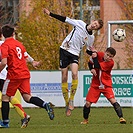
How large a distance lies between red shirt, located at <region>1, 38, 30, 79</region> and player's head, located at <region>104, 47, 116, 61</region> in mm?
1892

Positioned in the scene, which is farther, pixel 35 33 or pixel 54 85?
pixel 35 33

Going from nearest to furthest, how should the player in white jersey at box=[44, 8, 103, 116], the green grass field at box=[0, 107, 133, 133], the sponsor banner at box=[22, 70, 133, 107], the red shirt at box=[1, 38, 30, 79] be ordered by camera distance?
the green grass field at box=[0, 107, 133, 133]
the red shirt at box=[1, 38, 30, 79]
the player in white jersey at box=[44, 8, 103, 116]
the sponsor banner at box=[22, 70, 133, 107]

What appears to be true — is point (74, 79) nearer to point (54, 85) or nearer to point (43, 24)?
point (54, 85)

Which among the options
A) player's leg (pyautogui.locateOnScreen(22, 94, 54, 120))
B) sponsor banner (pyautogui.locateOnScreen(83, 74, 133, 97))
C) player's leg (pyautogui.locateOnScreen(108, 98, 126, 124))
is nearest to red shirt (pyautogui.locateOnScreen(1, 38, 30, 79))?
player's leg (pyautogui.locateOnScreen(22, 94, 54, 120))

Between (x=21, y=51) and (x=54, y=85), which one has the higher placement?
(x=21, y=51)

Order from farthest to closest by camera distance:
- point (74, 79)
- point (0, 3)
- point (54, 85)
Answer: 1. point (0, 3)
2. point (54, 85)
3. point (74, 79)

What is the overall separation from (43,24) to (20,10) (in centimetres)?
445

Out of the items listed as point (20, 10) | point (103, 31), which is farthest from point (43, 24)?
point (20, 10)

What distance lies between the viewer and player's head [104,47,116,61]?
14.4 metres

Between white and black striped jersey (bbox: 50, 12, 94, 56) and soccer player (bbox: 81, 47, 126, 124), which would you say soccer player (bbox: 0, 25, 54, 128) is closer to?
soccer player (bbox: 81, 47, 126, 124)

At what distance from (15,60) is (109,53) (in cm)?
211

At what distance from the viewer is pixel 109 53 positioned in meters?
14.4

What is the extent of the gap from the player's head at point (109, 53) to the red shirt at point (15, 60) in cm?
189

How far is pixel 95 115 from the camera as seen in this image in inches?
692
